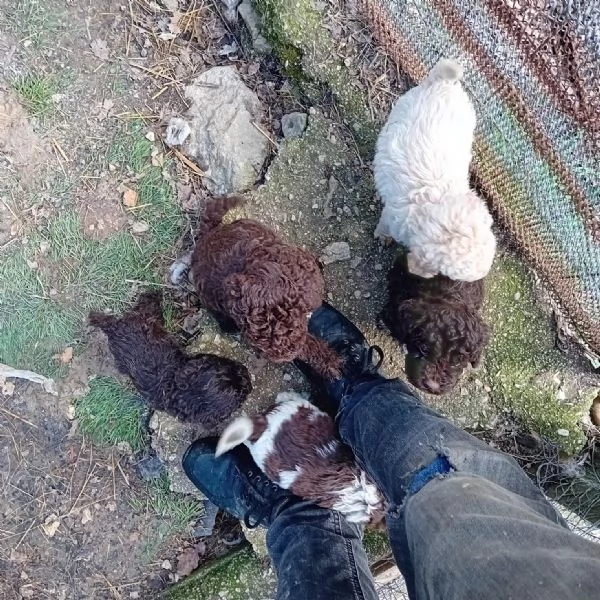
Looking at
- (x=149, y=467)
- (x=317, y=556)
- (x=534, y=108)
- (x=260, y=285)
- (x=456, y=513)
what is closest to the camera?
(x=456, y=513)

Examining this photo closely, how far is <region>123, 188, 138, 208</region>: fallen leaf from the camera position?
3242 millimetres

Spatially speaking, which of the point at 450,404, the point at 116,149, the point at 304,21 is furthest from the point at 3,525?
the point at 304,21

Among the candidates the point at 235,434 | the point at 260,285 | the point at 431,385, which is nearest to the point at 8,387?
the point at 235,434

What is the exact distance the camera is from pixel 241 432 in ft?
8.78

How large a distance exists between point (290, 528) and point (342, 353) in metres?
0.88

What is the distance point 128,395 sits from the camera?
10.8 ft

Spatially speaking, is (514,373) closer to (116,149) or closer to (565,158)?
(565,158)

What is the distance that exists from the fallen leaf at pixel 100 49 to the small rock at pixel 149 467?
2.20 m

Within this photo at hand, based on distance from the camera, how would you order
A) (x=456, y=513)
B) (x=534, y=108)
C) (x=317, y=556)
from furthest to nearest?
1. (x=534, y=108)
2. (x=317, y=556)
3. (x=456, y=513)

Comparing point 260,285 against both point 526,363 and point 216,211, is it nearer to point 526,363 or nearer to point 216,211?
point 216,211

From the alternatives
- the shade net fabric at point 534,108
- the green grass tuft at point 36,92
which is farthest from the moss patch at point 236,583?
the green grass tuft at point 36,92

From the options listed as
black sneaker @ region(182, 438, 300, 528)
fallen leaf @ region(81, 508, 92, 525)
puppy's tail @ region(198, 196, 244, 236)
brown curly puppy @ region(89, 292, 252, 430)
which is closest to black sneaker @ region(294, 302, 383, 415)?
brown curly puppy @ region(89, 292, 252, 430)

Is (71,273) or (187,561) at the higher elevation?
(71,273)

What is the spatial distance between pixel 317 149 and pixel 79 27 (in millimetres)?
1419
